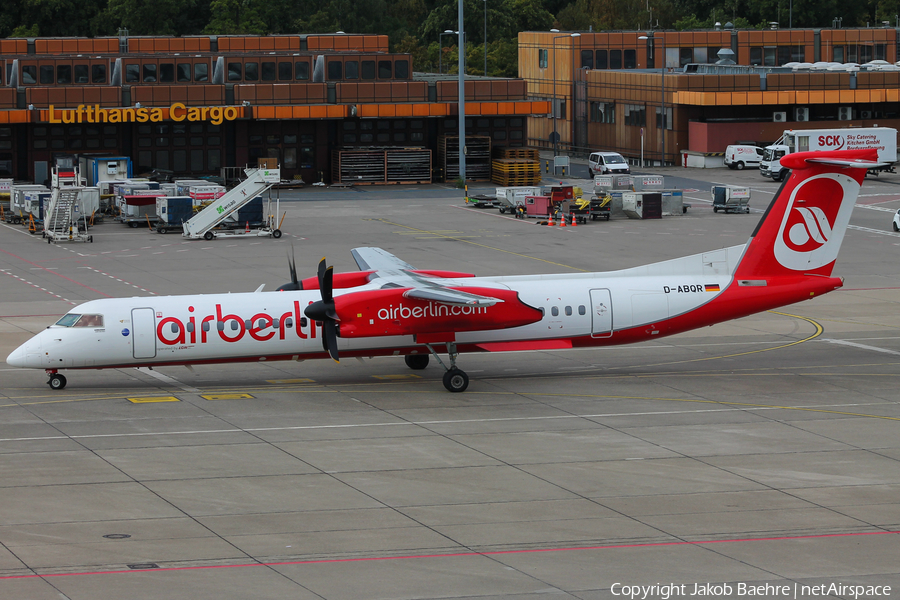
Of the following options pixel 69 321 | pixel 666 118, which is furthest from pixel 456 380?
pixel 666 118

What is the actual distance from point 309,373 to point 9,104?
56331 millimetres

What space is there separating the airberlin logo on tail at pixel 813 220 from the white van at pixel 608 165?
55569 millimetres

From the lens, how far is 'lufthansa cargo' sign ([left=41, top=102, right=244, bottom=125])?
84438 mm

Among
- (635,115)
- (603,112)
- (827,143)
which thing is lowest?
(827,143)

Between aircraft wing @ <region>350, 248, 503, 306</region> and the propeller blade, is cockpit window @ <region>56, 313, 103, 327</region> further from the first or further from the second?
aircraft wing @ <region>350, 248, 503, 306</region>

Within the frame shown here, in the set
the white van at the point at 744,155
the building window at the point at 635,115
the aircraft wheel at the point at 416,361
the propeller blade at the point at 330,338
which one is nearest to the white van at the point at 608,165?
the white van at the point at 744,155

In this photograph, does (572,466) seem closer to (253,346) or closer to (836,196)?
(253,346)

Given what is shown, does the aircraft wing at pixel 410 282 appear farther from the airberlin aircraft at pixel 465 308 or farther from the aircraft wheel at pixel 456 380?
the aircraft wheel at pixel 456 380

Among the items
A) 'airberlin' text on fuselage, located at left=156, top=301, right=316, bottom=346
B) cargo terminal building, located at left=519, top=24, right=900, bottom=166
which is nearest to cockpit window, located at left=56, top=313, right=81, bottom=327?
'airberlin' text on fuselage, located at left=156, top=301, right=316, bottom=346

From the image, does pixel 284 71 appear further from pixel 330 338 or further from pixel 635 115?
pixel 330 338

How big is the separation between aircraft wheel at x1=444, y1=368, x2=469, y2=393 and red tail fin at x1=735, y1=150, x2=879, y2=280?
9.06 m

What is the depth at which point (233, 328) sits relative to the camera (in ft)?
111

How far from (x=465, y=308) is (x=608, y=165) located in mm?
A: 60640

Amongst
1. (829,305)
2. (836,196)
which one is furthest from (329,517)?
(829,305)
